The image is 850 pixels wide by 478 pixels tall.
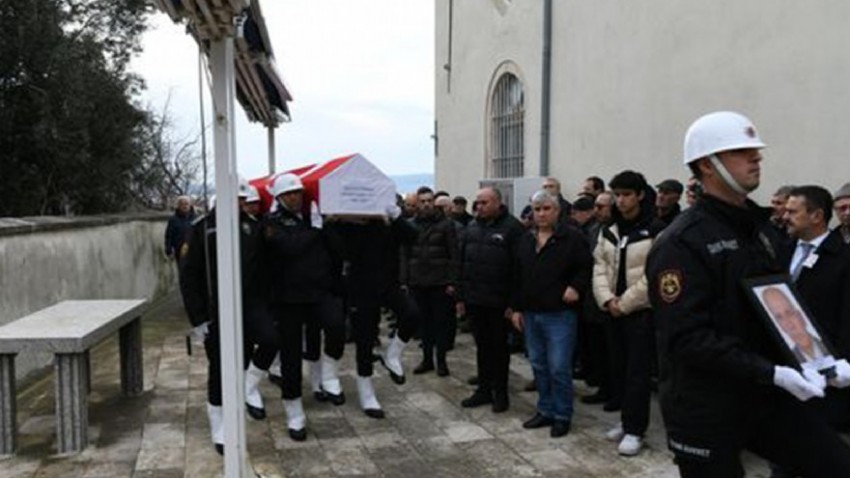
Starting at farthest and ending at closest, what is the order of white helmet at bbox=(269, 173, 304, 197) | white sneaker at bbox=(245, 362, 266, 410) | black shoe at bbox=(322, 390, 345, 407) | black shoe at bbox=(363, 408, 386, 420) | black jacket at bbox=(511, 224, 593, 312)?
black shoe at bbox=(322, 390, 345, 407), black shoe at bbox=(363, 408, 386, 420), white sneaker at bbox=(245, 362, 266, 410), white helmet at bbox=(269, 173, 304, 197), black jacket at bbox=(511, 224, 593, 312)

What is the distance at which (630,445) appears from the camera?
5.19m

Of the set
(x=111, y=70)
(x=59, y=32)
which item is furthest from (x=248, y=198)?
(x=111, y=70)

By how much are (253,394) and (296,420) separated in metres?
0.67

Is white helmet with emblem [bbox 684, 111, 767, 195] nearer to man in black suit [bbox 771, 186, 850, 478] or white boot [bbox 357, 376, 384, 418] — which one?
man in black suit [bbox 771, 186, 850, 478]

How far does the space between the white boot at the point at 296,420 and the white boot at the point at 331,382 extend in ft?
2.71

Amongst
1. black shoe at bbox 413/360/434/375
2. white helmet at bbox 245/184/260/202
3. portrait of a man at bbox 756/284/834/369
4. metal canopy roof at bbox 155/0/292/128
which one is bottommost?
black shoe at bbox 413/360/434/375

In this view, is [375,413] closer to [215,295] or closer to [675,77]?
[215,295]

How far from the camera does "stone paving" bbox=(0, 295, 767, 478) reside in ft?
16.7

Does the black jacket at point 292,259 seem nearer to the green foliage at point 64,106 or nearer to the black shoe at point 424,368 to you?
the black shoe at point 424,368

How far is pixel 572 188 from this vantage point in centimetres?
1105

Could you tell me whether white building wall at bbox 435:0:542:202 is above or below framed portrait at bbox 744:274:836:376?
above

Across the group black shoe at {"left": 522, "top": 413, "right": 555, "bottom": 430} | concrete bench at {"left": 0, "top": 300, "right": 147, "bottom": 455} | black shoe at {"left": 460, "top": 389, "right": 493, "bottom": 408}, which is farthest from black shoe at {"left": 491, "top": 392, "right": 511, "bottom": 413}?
concrete bench at {"left": 0, "top": 300, "right": 147, "bottom": 455}

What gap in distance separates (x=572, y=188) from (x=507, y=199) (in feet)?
3.28

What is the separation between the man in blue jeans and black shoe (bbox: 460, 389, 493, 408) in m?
0.85
